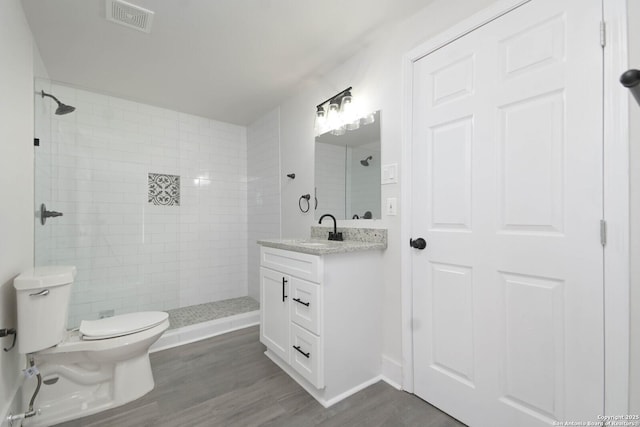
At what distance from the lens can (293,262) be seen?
1803mm

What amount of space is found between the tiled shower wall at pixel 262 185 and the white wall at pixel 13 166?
1906 millimetres

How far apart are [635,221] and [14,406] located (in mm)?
2864

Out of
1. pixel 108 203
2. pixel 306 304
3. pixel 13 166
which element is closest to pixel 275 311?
pixel 306 304

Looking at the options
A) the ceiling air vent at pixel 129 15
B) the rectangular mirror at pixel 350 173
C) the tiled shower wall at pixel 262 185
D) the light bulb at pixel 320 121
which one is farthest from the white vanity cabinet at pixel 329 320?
the ceiling air vent at pixel 129 15

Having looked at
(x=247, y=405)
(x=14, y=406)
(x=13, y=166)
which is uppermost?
(x=13, y=166)

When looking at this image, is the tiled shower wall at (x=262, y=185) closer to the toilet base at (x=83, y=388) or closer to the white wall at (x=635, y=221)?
the toilet base at (x=83, y=388)

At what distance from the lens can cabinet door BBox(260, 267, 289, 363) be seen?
6.15ft

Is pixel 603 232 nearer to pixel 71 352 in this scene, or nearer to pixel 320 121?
pixel 320 121

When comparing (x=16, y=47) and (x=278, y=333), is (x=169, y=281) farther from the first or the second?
(x=16, y=47)

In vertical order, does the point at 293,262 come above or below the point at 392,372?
above

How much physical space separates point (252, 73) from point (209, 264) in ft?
7.36

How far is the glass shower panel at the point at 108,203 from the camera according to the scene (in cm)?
236

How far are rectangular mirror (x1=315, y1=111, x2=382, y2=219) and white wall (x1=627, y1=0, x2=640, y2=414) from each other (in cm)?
116

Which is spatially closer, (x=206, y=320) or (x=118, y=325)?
(x=118, y=325)
